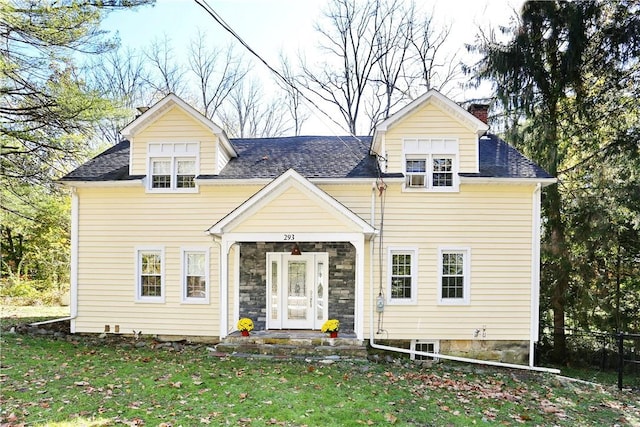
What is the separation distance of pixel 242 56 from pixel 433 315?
23.2m

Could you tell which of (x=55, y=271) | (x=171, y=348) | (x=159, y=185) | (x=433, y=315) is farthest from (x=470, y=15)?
(x=55, y=271)

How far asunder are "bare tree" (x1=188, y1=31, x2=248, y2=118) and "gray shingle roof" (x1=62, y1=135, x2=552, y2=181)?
14718 mm

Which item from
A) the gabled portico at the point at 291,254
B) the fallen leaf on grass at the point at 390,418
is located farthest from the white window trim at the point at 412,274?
the fallen leaf on grass at the point at 390,418

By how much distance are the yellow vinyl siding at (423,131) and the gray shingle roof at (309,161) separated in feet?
2.08

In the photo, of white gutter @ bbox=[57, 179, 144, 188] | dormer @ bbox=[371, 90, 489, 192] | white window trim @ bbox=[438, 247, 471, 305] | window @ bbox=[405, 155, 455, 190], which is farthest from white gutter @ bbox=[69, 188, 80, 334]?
white window trim @ bbox=[438, 247, 471, 305]

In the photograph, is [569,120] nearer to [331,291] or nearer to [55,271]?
[331,291]

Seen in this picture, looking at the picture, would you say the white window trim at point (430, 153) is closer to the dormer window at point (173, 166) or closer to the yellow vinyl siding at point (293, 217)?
the yellow vinyl siding at point (293, 217)

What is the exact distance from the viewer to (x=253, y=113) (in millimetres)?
28641

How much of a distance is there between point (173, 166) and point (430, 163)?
725 cm

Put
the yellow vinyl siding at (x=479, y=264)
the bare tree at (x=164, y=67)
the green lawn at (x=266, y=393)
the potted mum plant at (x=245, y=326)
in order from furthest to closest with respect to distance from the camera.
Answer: the bare tree at (x=164, y=67), the yellow vinyl siding at (x=479, y=264), the potted mum plant at (x=245, y=326), the green lawn at (x=266, y=393)

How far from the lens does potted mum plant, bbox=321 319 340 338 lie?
10211 millimetres

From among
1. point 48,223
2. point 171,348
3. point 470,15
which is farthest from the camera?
point 48,223

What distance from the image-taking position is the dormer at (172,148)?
1138 cm

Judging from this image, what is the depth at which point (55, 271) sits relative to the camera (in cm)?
2006
